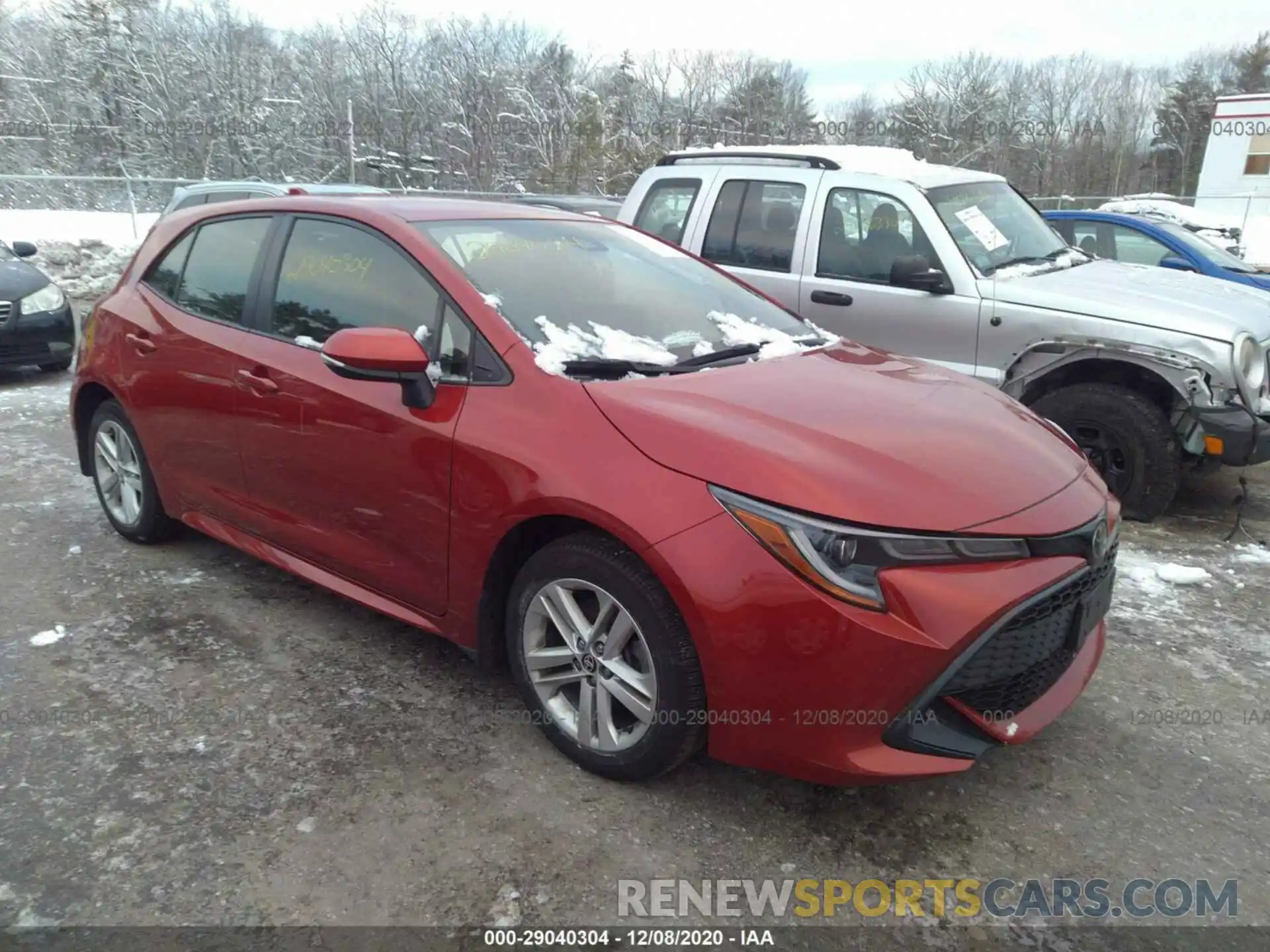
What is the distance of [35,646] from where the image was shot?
138 inches

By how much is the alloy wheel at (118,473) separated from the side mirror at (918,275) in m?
4.02

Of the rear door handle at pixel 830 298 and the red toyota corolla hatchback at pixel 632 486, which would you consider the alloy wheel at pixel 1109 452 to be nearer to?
the rear door handle at pixel 830 298

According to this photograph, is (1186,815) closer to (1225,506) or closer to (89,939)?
(89,939)

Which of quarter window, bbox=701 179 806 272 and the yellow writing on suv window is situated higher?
quarter window, bbox=701 179 806 272

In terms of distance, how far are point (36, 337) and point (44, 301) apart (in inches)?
15.9

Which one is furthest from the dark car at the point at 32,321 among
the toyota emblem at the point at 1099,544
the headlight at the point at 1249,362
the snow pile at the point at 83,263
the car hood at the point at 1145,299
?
the headlight at the point at 1249,362

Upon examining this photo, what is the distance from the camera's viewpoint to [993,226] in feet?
18.9

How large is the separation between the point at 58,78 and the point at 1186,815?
40546 mm

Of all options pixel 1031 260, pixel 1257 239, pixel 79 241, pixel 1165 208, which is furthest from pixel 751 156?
pixel 1257 239

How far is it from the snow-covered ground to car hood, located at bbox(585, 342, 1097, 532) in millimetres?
13468

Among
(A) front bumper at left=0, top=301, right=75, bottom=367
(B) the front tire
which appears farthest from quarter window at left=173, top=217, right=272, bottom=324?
(A) front bumper at left=0, top=301, right=75, bottom=367

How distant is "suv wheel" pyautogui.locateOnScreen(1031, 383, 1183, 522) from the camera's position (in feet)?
16.2

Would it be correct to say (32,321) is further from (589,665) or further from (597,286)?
(589,665)

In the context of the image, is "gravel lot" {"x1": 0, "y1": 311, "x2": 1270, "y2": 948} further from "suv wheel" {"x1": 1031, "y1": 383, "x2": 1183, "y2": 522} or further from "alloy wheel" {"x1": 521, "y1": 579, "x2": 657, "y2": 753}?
"suv wheel" {"x1": 1031, "y1": 383, "x2": 1183, "y2": 522}
